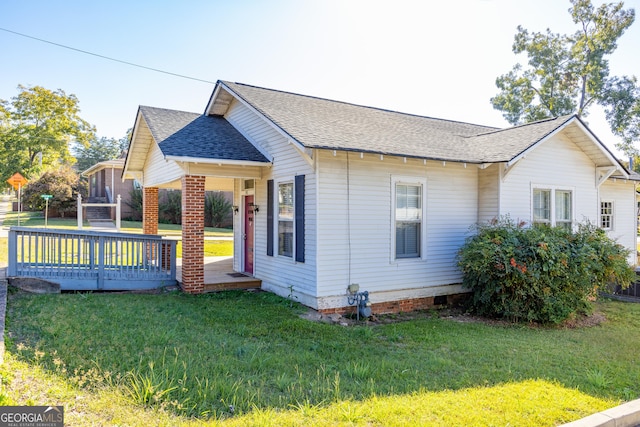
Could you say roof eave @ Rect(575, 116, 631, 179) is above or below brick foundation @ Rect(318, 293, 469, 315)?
above

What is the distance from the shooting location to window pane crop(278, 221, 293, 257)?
8.38 m

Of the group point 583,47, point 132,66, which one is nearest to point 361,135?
point 132,66

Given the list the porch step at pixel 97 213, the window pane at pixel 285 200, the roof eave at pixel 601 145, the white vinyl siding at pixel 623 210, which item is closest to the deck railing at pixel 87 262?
the window pane at pixel 285 200

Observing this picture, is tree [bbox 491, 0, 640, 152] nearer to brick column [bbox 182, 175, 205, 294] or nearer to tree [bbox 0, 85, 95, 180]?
brick column [bbox 182, 175, 205, 294]

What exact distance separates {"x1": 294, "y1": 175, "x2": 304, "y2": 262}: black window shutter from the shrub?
11.2 ft

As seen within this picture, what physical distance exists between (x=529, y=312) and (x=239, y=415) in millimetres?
6424

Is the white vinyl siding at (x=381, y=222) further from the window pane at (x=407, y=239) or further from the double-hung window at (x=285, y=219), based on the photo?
the double-hung window at (x=285, y=219)

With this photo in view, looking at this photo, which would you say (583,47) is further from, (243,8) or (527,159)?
(243,8)

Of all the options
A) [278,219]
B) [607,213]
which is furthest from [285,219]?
[607,213]

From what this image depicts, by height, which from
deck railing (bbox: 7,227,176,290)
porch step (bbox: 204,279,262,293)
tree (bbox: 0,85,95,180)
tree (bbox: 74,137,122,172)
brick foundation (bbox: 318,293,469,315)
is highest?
tree (bbox: 74,137,122,172)

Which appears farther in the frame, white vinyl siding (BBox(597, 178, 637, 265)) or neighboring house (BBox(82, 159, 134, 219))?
neighboring house (BBox(82, 159, 134, 219))

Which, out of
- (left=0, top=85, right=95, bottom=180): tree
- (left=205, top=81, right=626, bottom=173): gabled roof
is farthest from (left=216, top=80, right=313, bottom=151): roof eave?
(left=0, top=85, right=95, bottom=180): tree

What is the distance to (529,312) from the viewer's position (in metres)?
7.74

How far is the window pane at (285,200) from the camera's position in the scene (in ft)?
27.5
